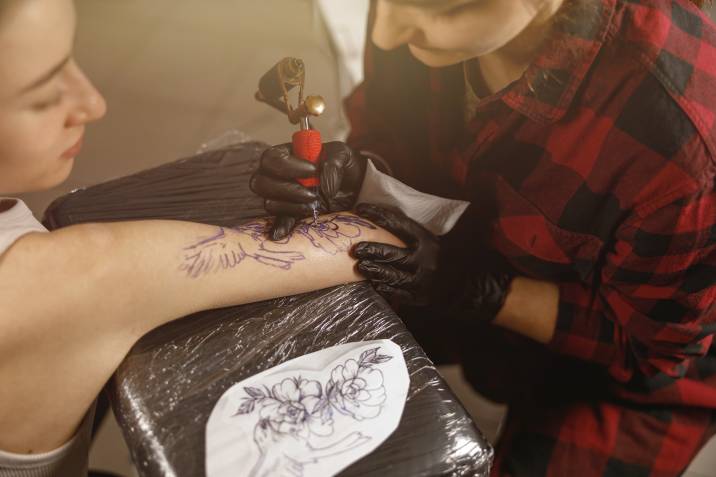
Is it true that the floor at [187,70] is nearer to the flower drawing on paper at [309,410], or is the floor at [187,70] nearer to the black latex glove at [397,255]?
the black latex glove at [397,255]

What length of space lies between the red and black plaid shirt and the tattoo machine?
21 cm

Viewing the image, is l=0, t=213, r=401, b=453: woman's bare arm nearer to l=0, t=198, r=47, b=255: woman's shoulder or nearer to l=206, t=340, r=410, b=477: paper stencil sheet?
l=0, t=198, r=47, b=255: woman's shoulder

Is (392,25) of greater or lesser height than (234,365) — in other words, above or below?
above

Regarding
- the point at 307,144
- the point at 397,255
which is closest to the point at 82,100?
the point at 307,144

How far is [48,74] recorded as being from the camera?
2.07 feet

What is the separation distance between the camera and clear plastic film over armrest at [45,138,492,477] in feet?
2.31

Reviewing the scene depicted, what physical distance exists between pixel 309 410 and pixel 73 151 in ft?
1.54

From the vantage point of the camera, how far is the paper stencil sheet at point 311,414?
27.4 inches

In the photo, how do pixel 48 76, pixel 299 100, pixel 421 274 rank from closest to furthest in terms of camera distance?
pixel 48 76 → pixel 299 100 → pixel 421 274

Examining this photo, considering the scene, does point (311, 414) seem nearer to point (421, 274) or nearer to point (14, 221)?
point (421, 274)

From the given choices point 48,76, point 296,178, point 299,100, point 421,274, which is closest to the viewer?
point 48,76

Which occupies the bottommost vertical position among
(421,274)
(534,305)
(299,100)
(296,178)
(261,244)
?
(534,305)

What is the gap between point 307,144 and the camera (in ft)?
2.56

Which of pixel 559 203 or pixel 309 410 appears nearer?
pixel 309 410
